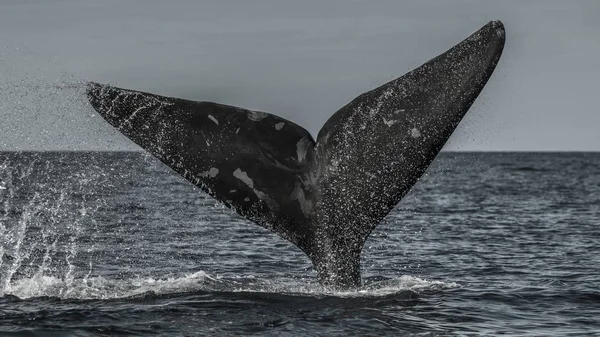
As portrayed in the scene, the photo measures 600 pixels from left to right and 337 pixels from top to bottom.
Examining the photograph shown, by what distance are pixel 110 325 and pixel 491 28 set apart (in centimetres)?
442

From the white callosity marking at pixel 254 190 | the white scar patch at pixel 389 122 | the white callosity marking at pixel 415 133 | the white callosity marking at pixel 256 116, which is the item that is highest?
the white callosity marking at pixel 256 116

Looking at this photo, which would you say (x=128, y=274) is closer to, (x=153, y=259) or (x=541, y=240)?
(x=153, y=259)

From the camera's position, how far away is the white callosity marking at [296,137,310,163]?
358 inches

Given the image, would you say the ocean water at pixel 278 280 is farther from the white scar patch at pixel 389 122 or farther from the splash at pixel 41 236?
the white scar patch at pixel 389 122

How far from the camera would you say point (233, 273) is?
14.9 metres

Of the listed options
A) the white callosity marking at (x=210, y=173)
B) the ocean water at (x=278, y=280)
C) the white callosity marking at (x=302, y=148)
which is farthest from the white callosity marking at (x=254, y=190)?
the ocean water at (x=278, y=280)

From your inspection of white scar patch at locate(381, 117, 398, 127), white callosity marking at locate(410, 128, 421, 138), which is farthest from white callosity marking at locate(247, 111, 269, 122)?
white callosity marking at locate(410, 128, 421, 138)

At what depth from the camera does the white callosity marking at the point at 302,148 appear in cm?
909

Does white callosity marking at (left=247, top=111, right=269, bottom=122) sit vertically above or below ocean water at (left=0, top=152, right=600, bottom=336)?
above

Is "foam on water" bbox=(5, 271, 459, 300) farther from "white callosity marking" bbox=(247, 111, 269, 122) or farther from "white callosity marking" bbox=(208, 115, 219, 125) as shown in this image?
"white callosity marking" bbox=(208, 115, 219, 125)

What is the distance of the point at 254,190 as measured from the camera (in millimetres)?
9227

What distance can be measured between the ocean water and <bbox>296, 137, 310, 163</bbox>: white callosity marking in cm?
160

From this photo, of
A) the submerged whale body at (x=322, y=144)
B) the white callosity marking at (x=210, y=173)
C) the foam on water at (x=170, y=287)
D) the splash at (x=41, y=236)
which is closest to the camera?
the submerged whale body at (x=322, y=144)

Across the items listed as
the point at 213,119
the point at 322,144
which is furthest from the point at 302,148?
the point at 213,119
